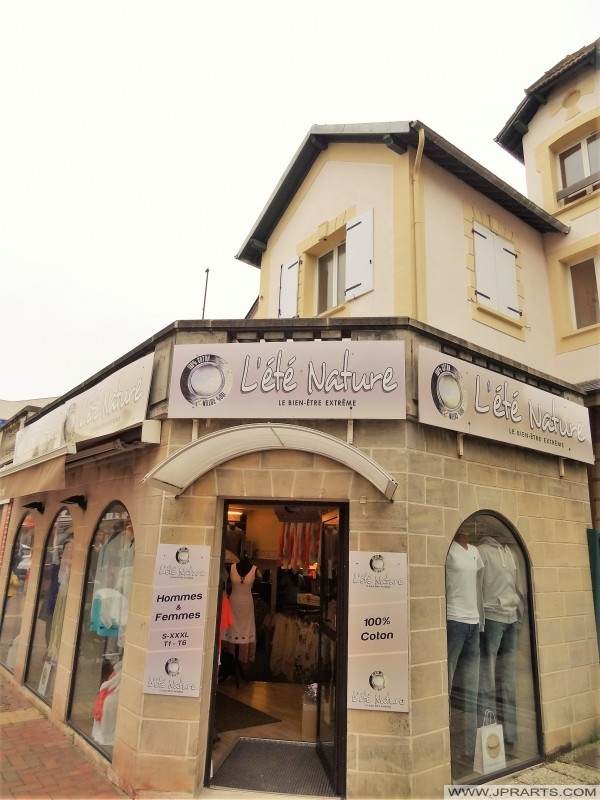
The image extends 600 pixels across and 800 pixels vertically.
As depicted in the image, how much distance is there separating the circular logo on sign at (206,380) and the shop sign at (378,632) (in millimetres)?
2096

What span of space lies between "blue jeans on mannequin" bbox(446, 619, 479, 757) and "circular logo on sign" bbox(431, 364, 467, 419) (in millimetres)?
2170

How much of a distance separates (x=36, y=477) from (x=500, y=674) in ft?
19.8

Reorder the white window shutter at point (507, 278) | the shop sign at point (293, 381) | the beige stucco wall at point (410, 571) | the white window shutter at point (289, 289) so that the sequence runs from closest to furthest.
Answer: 1. the beige stucco wall at point (410, 571)
2. the shop sign at point (293, 381)
3. the white window shutter at point (507, 278)
4. the white window shutter at point (289, 289)

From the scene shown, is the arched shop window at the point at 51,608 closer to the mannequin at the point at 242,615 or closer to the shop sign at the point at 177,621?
the mannequin at the point at 242,615

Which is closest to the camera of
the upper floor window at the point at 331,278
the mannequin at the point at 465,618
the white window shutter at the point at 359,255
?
the mannequin at the point at 465,618

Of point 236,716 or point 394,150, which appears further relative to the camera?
point 394,150

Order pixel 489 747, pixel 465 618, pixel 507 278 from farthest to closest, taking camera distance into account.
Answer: pixel 507 278, pixel 465 618, pixel 489 747

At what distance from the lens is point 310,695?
593 cm

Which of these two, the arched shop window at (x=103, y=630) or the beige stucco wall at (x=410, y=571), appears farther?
the arched shop window at (x=103, y=630)

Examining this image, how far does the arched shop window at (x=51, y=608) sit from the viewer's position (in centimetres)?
723

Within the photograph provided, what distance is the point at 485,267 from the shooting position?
8.17m

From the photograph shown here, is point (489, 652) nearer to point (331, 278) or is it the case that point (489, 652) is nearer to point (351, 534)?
point (351, 534)

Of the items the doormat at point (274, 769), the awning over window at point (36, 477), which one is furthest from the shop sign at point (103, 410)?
the doormat at point (274, 769)

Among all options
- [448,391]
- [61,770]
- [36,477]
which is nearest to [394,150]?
[448,391]
